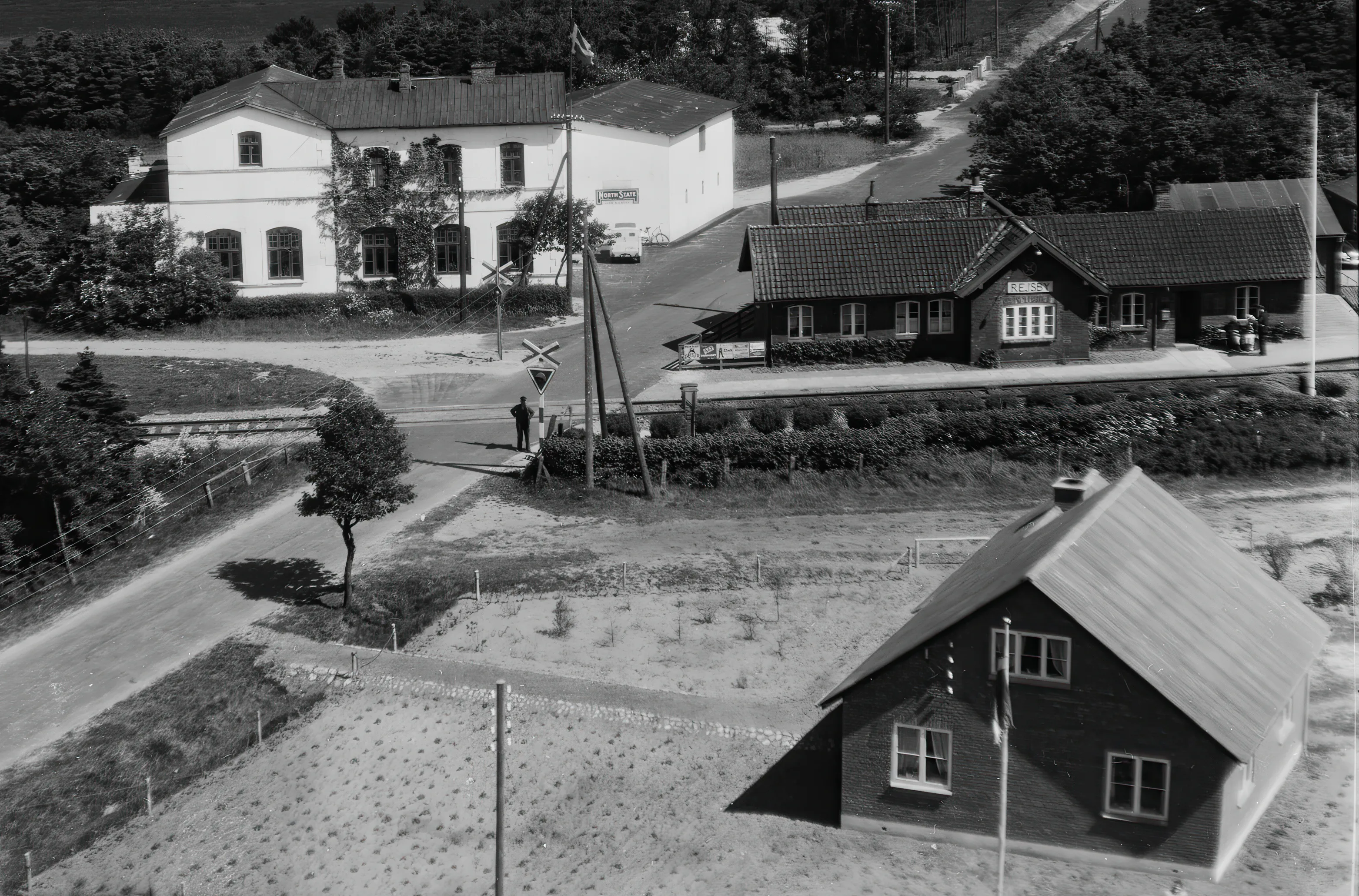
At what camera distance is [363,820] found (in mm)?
25062

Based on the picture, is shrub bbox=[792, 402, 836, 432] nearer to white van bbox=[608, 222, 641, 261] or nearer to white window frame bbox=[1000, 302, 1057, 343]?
white window frame bbox=[1000, 302, 1057, 343]

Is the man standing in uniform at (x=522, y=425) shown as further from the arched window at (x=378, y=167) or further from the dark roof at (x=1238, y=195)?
the dark roof at (x=1238, y=195)

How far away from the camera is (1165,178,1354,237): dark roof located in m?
50.6

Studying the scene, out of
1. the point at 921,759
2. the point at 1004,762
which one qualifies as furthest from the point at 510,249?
the point at 1004,762

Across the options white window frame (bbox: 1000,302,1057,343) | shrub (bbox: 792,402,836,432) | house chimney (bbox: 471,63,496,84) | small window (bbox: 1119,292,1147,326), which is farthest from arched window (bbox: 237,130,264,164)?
small window (bbox: 1119,292,1147,326)

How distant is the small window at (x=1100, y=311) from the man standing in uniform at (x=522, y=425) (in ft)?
55.7

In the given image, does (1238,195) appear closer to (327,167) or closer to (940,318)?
(940,318)

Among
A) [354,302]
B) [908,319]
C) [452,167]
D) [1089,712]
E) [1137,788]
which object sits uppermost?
[452,167]

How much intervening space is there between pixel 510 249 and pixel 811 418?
63.5 ft

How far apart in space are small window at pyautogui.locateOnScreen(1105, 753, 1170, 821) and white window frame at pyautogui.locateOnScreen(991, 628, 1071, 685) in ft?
4.25

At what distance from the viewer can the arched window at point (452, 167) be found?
56.0 metres

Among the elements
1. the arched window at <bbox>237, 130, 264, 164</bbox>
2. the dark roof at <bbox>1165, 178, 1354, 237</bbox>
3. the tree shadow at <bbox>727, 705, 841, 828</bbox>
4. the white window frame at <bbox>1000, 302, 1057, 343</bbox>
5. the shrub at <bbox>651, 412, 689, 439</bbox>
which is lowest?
the tree shadow at <bbox>727, 705, 841, 828</bbox>

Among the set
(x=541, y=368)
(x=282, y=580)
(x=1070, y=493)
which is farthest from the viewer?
(x=541, y=368)

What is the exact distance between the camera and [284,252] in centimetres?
5581
